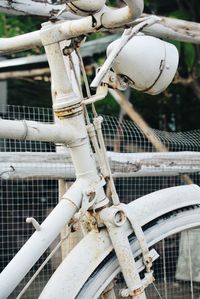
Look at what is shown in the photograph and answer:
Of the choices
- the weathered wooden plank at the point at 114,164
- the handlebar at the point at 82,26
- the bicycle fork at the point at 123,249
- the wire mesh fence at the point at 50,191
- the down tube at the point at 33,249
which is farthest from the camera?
the wire mesh fence at the point at 50,191

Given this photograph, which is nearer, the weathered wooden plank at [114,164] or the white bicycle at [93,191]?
the white bicycle at [93,191]

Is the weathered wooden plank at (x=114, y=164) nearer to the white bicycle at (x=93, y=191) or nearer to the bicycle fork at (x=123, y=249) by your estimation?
the white bicycle at (x=93, y=191)

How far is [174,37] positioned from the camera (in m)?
3.51

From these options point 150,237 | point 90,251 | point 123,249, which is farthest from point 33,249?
point 150,237

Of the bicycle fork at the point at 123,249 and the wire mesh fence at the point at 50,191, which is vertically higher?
the wire mesh fence at the point at 50,191

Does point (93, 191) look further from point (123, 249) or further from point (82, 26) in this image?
point (82, 26)

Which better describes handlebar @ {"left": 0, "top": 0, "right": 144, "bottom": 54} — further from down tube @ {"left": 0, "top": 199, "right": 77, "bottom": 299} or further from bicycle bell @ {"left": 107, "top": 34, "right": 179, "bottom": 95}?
down tube @ {"left": 0, "top": 199, "right": 77, "bottom": 299}

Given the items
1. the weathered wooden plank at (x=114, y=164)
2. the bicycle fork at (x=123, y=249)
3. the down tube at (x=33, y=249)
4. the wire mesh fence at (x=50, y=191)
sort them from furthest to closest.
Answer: the wire mesh fence at (x=50, y=191), the weathered wooden plank at (x=114, y=164), the bicycle fork at (x=123, y=249), the down tube at (x=33, y=249)

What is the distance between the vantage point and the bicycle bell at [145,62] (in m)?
2.13

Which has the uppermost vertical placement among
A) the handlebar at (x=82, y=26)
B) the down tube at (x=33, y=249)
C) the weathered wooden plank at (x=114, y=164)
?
the weathered wooden plank at (x=114, y=164)

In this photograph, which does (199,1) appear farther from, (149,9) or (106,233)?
(106,233)

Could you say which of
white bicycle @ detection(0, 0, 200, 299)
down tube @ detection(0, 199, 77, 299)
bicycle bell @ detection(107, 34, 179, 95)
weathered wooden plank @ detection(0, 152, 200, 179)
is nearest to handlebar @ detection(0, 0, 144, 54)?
white bicycle @ detection(0, 0, 200, 299)

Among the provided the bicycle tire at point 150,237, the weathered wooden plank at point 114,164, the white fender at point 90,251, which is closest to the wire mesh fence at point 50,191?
the weathered wooden plank at point 114,164

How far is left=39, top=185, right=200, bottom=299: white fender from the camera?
6.61 ft
